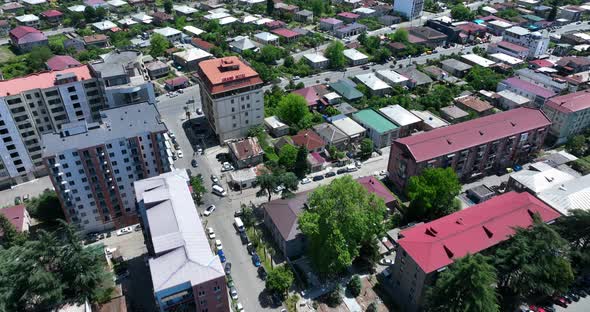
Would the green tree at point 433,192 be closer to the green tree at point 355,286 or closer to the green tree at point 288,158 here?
the green tree at point 355,286

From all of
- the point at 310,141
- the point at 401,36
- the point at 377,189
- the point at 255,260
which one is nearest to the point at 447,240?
the point at 377,189

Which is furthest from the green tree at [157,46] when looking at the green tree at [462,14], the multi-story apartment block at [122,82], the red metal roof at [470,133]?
the green tree at [462,14]

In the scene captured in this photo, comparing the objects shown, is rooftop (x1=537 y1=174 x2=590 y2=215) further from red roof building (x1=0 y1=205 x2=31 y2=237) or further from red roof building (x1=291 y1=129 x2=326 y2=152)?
red roof building (x1=0 y1=205 x2=31 y2=237)

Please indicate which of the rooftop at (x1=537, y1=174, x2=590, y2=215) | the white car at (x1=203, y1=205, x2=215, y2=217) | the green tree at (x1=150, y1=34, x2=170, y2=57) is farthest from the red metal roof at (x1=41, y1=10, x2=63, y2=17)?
the rooftop at (x1=537, y1=174, x2=590, y2=215)

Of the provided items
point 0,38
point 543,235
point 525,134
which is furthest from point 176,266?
point 0,38

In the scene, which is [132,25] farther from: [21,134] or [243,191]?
[243,191]

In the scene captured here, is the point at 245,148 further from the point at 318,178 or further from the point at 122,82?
the point at 122,82

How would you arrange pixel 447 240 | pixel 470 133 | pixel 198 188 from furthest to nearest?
pixel 470 133 < pixel 198 188 < pixel 447 240
